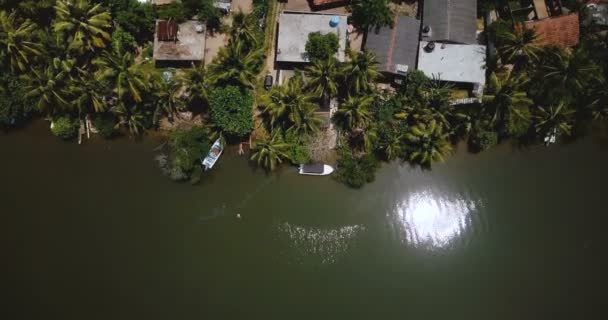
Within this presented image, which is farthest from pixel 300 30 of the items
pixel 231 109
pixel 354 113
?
pixel 231 109

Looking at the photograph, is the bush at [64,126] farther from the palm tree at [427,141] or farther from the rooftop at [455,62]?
the rooftop at [455,62]

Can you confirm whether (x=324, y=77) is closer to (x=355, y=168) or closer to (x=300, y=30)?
(x=300, y=30)

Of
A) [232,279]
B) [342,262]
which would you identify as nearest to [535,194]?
[342,262]

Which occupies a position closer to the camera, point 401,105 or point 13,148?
point 401,105

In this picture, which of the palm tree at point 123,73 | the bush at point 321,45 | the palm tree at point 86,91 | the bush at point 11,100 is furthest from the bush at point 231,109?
the bush at point 11,100

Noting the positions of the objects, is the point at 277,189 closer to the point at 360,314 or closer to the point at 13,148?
the point at 360,314

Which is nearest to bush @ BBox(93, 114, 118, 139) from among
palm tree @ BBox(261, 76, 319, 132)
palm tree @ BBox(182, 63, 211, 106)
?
palm tree @ BBox(182, 63, 211, 106)
